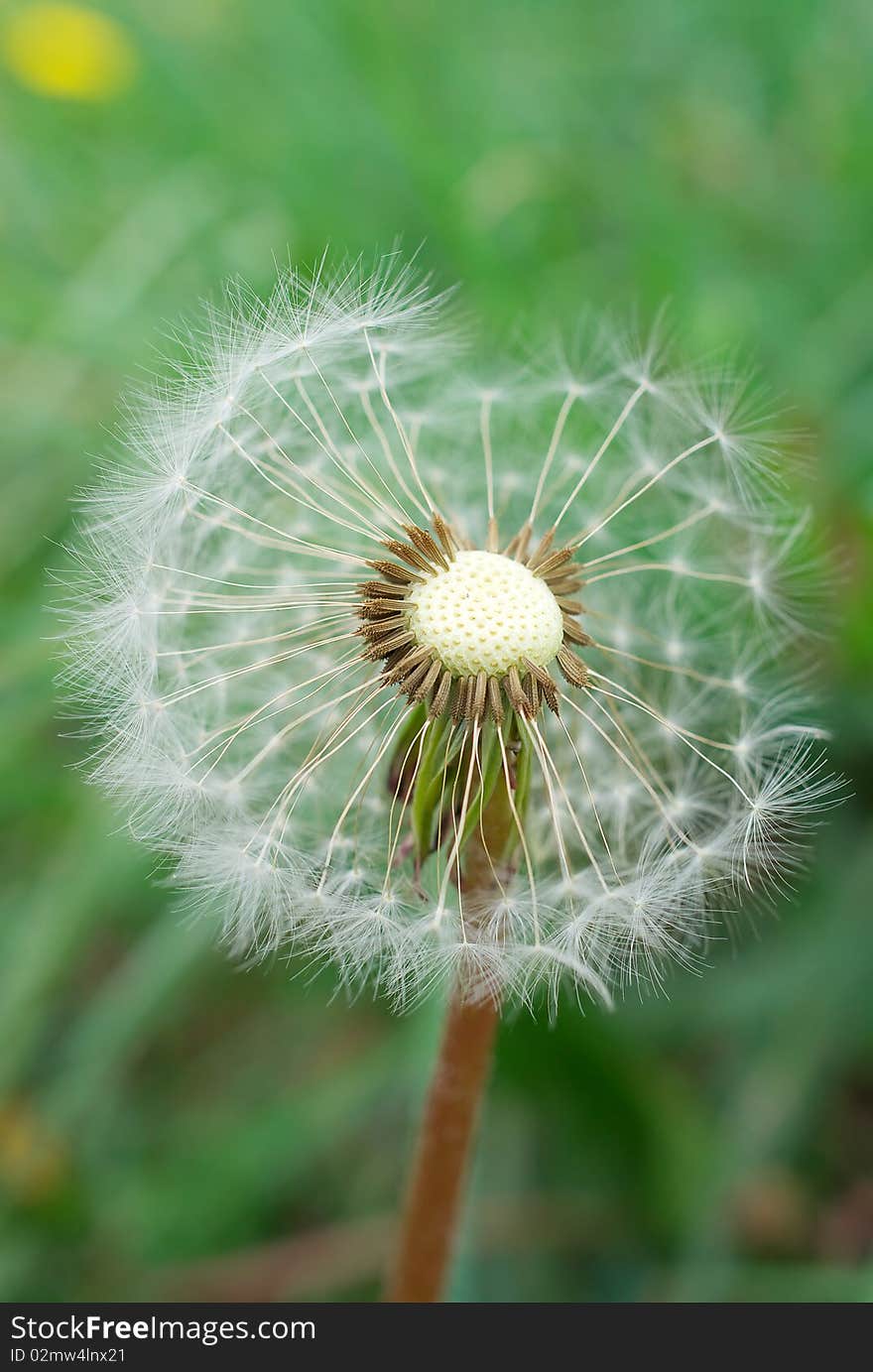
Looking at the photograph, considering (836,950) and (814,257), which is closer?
(836,950)

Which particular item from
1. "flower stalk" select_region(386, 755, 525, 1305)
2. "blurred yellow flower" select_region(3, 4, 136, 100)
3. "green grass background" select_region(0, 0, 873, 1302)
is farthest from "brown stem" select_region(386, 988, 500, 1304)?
"blurred yellow flower" select_region(3, 4, 136, 100)

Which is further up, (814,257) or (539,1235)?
(814,257)

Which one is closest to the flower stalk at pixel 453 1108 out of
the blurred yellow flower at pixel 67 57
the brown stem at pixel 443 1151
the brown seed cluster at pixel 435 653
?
the brown stem at pixel 443 1151

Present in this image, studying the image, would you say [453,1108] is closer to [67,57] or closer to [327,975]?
[327,975]

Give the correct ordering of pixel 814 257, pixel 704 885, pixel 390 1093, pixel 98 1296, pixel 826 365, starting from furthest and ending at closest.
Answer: pixel 814 257, pixel 826 365, pixel 390 1093, pixel 98 1296, pixel 704 885

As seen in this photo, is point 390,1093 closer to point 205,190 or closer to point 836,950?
point 836,950

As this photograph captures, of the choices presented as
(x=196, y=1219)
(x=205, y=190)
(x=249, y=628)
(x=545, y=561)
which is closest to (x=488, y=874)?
(x=545, y=561)

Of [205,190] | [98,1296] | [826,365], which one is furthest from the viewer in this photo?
[205,190]

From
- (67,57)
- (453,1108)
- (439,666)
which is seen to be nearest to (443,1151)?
(453,1108)
